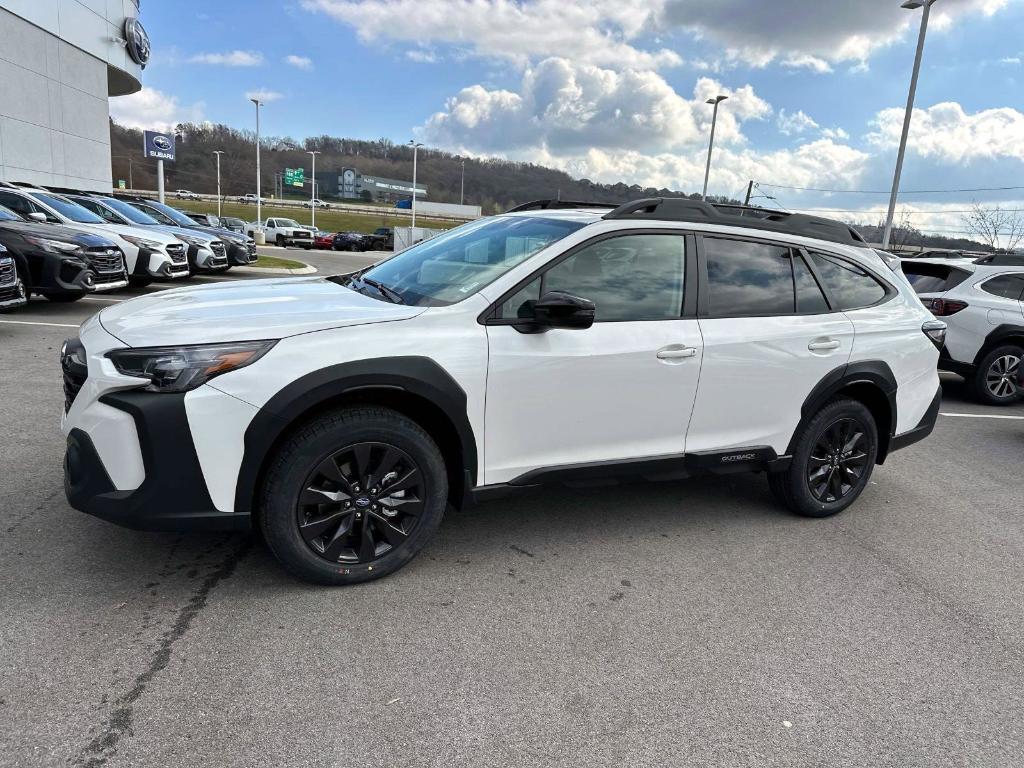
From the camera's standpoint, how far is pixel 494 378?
125 inches

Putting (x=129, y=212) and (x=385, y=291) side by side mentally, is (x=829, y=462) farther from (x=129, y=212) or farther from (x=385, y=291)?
(x=129, y=212)

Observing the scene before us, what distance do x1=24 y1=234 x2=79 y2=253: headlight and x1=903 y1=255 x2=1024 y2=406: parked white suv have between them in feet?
36.2

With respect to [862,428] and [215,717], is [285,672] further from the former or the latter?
[862,428]

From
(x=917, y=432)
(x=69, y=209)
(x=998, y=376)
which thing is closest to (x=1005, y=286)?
(x=998, y=376)

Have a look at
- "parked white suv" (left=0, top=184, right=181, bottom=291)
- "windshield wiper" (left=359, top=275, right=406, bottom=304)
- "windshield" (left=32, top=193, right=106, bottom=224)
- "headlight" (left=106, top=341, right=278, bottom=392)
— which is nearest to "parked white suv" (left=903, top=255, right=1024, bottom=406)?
"windshield wiper" (left=359, top=275, right=406, bottom=304)

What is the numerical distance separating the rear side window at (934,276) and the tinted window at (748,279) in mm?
5287

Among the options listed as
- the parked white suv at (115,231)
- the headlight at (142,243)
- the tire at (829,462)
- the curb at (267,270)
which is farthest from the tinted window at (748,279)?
the curb at (267,270)

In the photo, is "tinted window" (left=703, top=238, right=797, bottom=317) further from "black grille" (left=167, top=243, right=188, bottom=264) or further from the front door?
"black grille" (left=167, top=243, right=188, bottom=264)

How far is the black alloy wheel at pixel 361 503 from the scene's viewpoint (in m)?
2.99

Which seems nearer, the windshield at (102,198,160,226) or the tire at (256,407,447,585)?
the tire at (256,407,447,585)

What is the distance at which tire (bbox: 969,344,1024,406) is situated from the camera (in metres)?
8.12

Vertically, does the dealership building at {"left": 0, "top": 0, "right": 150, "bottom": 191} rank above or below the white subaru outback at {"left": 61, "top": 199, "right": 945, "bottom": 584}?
above

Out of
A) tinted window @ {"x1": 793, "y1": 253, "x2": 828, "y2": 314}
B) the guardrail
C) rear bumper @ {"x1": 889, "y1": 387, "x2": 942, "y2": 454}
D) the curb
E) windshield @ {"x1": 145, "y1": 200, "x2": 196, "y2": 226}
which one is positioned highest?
the guardrail

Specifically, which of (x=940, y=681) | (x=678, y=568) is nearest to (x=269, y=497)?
(x=678, y=568)
